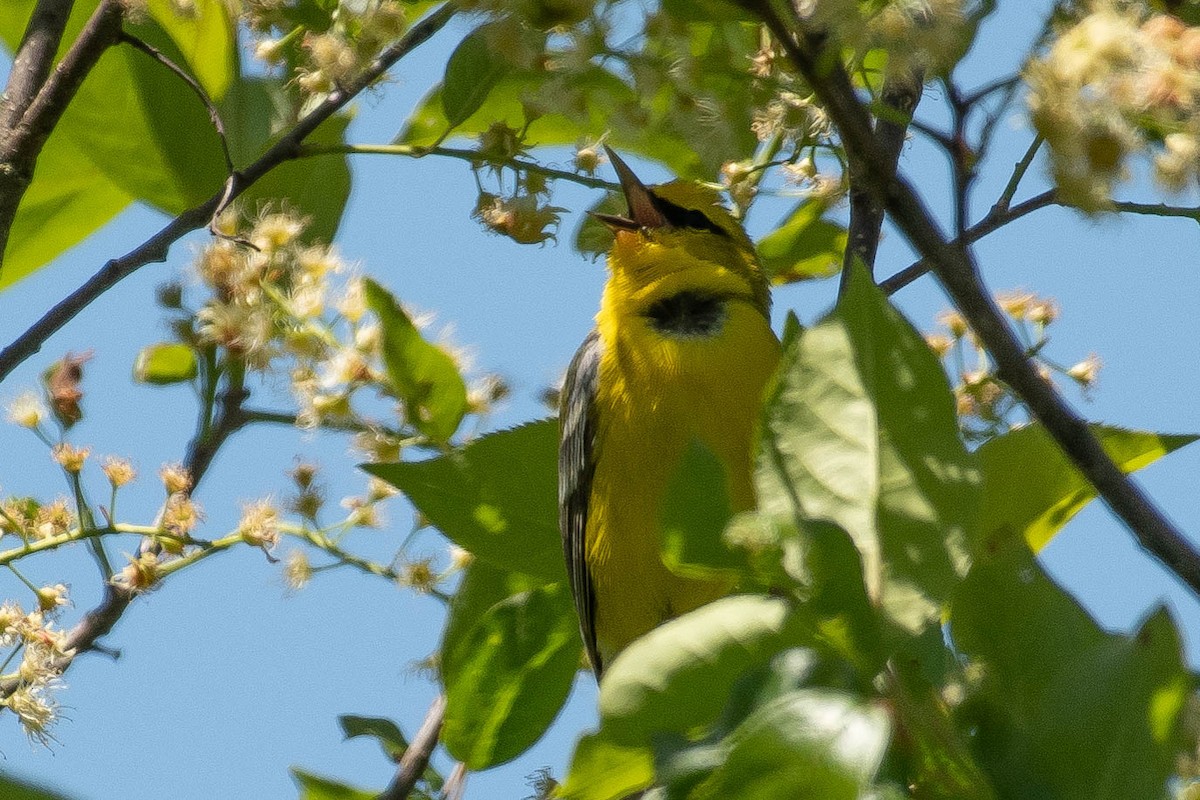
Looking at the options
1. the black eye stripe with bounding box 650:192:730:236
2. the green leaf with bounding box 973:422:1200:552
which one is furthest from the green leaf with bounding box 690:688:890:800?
the black eye stripe with bounding box 650:192:730:236

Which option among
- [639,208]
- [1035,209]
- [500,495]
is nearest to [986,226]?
[1035,209]

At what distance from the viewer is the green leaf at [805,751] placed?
107 centimetres

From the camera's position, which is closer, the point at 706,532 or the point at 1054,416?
the point at 706,532

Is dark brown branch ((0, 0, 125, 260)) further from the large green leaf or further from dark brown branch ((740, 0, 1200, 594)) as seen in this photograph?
the large green leaf

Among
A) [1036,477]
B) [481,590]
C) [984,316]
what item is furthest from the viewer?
[481,590]

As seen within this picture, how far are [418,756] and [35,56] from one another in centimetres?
125

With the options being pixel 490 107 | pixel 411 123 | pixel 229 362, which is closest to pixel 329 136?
pixel 411 123

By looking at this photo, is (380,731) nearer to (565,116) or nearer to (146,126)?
(565,116)

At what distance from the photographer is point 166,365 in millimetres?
2871

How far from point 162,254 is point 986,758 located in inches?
62.3

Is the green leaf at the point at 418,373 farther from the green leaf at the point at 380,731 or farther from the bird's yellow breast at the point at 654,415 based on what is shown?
the bird's yellow breast at the point at 654,415

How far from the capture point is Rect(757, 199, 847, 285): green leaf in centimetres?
322

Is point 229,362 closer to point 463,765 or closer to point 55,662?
point 55,662

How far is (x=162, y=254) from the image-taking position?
92.7 inches
